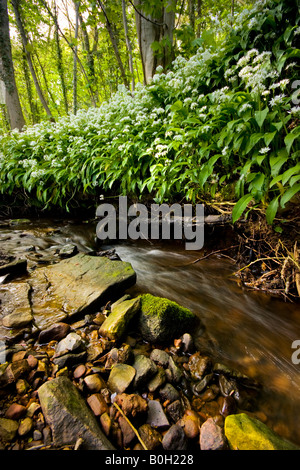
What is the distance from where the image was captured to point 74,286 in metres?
2.12

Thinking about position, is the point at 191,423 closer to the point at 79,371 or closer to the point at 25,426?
the point at 79,371

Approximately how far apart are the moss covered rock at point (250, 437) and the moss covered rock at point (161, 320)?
665 mm

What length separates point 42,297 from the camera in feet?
6.42

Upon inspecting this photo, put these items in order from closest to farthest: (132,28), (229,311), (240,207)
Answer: (240,207)
(229,311)
(132,28)

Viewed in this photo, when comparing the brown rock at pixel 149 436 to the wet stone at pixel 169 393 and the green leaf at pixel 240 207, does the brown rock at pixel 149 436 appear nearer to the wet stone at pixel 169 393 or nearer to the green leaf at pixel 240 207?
the wet stone at pixel 169 393

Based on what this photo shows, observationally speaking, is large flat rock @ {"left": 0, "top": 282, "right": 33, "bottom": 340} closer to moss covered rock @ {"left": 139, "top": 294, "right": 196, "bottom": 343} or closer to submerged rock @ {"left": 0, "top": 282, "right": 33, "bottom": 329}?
submerged rock @ {"left": 0, "top": 282, "right": 33, "bottom": 329}

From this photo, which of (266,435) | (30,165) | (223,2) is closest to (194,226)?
(266,435)

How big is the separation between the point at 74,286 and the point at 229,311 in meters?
1.71

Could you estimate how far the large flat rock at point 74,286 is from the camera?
1805mm

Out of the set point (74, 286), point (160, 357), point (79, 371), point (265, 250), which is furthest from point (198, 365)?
point (265, 250)

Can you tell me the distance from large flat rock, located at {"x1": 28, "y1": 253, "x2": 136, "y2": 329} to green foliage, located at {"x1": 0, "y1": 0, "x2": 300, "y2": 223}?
134 centimetres

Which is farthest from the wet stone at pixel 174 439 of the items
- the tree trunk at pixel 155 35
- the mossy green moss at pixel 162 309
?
the tree trunk at pixel 155 35
